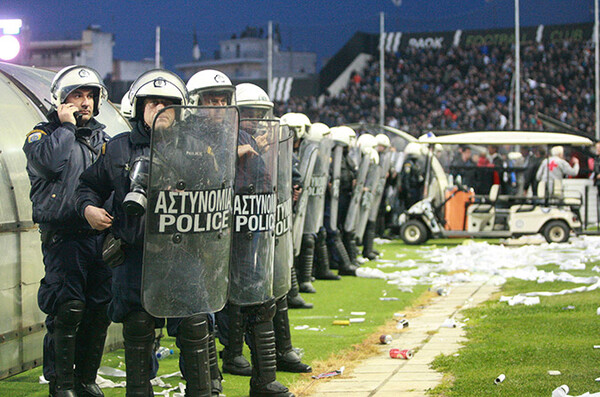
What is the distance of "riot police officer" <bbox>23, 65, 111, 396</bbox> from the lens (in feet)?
18.8

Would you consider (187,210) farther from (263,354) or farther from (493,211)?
(493,211)

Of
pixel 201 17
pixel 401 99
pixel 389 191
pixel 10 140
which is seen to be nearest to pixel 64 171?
pixel 10 140

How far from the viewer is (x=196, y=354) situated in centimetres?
480

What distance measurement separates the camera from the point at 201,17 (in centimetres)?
13338

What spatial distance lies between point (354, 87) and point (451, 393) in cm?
4543

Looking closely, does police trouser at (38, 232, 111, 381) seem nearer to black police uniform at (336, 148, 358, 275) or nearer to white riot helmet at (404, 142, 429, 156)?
black police uniform at (336, 148, 358, 275)

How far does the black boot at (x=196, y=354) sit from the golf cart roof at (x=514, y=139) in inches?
610

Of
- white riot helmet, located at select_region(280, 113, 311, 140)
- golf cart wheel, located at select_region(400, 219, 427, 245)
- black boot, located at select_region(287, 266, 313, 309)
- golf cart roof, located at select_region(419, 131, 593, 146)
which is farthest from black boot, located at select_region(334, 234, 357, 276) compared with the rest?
golf cart roof, located at select_region(419, 131, 593, 146)

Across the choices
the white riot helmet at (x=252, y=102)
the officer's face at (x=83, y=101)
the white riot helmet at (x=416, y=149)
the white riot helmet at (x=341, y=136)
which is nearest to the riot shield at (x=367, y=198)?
the white riot helmet at (x=341, y=136)

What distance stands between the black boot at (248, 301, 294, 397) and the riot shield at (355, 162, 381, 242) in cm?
911

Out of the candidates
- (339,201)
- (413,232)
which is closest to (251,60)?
(413,232)

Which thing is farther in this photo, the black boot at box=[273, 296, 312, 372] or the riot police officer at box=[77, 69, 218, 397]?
the black boot at box=[273, 296, 312, 372]

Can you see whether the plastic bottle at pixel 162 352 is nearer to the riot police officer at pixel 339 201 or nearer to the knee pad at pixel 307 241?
the knee pad at pixel 307 241

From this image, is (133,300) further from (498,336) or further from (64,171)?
(498,336)
